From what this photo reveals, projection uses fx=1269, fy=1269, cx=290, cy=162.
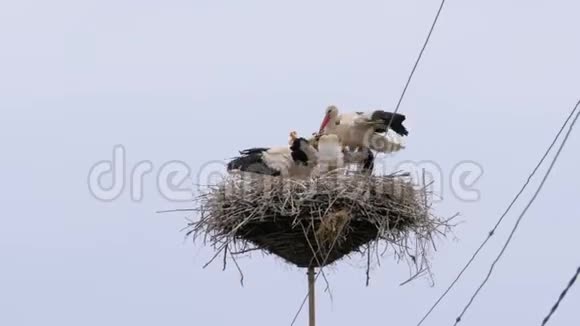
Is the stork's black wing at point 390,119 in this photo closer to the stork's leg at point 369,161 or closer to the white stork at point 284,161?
the stork's leg at point 369,161

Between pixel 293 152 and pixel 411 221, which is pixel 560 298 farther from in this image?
pixel 293 152

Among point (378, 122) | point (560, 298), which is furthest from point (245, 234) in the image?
point (560, 298)

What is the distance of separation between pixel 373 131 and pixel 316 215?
0.81 meters

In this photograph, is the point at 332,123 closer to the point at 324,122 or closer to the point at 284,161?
the point at 324,122

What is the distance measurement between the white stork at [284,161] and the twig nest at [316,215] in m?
0.20

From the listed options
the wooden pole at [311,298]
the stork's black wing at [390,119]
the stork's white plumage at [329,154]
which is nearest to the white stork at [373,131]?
the stork's black wing at [390,119]

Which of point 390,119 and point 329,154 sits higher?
point 390,119

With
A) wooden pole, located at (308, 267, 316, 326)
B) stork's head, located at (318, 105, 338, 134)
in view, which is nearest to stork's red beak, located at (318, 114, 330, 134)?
stork's head, located at (318, 105, 338, 134)

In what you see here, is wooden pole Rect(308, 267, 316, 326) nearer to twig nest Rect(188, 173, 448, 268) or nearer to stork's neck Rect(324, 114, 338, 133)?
twig nest Rect(188, 173, 448, 268)

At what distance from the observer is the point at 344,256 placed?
5.17 meters

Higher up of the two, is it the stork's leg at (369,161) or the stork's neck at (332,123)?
the stork's neck at (332,123)

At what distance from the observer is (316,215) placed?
493 cm

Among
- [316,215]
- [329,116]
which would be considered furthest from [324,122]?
[316,215]

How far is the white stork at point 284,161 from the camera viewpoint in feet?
17.5
